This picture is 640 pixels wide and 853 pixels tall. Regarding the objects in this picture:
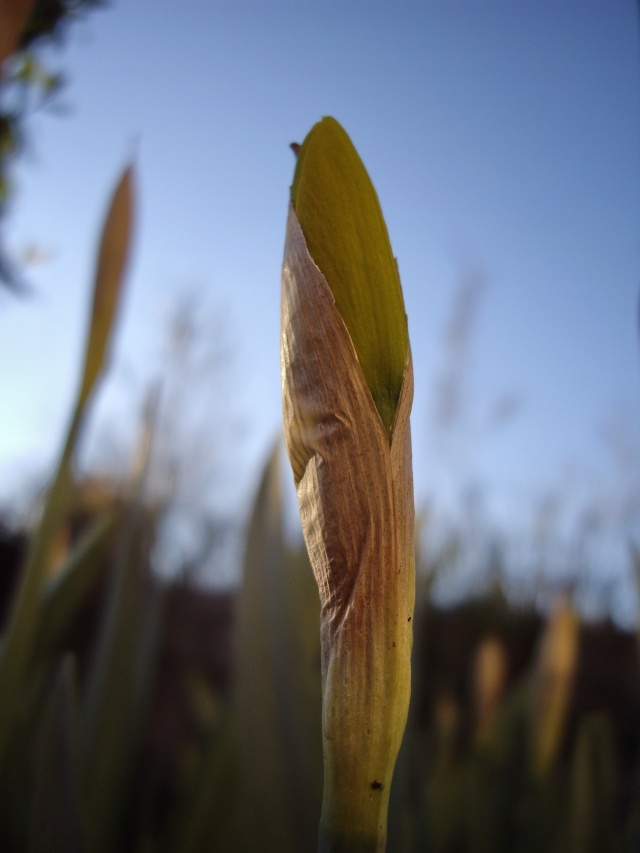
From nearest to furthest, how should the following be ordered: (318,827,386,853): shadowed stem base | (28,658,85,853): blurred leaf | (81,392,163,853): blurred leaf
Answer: (318,827,386,853): shadowed stem base → (28,658,85,853): blurred leaf → (81,392,163,853): blurred leaf

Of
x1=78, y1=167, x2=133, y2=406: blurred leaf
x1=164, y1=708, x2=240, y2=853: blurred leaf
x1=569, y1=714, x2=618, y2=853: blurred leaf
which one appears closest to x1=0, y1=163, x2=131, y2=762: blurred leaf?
x1=78, y1=167, x2=133, y2=406: blurred leaf

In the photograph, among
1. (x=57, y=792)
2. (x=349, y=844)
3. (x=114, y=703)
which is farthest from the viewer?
(x=114, y=703)

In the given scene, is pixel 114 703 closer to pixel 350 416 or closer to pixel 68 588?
pixel 68 588

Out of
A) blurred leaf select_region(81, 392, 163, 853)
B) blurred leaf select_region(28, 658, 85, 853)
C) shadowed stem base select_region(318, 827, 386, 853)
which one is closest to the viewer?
shadowed stem base select_region(318, 827, 386, 853)

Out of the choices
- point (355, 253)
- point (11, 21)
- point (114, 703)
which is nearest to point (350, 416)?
point (355, 253)

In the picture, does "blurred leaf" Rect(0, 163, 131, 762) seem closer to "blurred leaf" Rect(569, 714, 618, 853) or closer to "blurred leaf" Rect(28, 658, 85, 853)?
"blurred leaf" Rect(28, 658, 85, 853)

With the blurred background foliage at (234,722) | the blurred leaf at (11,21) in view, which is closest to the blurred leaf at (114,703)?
the blurred background foliage at (234,722)
